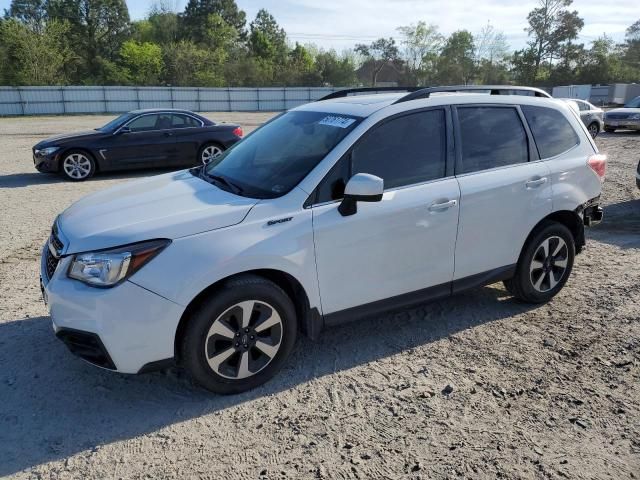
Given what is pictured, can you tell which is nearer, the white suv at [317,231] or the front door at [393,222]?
the white suv at [317,231]

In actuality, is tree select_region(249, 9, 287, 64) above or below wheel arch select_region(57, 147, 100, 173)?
above

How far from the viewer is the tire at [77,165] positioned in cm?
1073

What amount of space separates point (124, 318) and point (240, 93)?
133 feet

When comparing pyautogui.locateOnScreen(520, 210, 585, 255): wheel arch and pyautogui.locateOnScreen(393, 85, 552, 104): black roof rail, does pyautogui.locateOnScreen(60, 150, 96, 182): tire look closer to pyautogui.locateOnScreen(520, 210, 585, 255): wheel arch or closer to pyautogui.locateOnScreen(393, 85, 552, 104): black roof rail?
pyautogui.locateOnScreen(393, 85, 552, 104): black roof rail

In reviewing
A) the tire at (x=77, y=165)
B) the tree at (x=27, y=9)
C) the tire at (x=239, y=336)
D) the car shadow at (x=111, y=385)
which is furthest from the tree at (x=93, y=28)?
the tire at (x=239, y=336)

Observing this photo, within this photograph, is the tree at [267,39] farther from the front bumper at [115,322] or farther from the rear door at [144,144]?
the front bumper at [115,322]

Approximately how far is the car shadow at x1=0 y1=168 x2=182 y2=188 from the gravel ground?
6.84 metres

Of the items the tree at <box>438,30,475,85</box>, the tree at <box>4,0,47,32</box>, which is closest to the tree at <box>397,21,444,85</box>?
the tree at <box>438,30,475,85</box>

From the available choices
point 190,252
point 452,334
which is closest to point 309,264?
point 190,252

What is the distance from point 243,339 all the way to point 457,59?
82.4m

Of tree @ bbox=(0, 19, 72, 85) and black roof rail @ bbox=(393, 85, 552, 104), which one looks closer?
black roof rail @ bbox=(393, 85, 552, 104)

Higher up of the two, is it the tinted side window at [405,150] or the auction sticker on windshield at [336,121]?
the auction sticker on windshield at [336,121]

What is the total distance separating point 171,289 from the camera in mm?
2896

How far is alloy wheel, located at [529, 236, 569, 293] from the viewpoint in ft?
14.7
